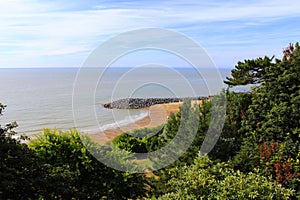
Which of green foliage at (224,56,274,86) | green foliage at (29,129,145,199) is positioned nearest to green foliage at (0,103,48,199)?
green foliage at (29,129,145,199)

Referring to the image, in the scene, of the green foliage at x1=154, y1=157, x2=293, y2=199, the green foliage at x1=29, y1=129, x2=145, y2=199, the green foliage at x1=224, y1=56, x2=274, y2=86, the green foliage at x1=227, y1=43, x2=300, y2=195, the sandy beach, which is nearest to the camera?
the green foliage at x1=154, y1=157, x2=293, y2=199

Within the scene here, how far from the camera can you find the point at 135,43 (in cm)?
686

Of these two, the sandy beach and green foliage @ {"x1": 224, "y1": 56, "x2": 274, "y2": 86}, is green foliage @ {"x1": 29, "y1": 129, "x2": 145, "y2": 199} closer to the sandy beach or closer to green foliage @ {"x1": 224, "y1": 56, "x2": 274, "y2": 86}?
the sandy beach

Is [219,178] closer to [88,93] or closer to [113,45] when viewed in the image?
[113,45]

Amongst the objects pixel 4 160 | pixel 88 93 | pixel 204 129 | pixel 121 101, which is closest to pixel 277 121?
pixel 204 129

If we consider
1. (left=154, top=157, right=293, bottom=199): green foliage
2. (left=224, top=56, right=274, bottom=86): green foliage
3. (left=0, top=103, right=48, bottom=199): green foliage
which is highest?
(left=224, top=56, right=274, bottom=86): green foliage

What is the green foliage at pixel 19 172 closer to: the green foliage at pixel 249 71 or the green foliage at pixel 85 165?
the green foliage at pixel 85 165

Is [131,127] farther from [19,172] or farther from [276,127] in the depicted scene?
[19,172]

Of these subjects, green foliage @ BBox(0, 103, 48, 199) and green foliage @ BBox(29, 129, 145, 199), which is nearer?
green foliage @ BBox(0, 103, 48, 199)

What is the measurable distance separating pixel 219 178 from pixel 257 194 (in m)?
0.82

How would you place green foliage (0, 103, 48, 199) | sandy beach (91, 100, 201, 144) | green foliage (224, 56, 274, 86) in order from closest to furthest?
1. green foliage (0, 103, 48, 199)
2. green foliage (224, 56, 274, 86)
3. sandy beach (91, 100, 201, 144)

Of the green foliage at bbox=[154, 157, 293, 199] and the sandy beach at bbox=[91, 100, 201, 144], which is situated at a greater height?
the sandy beach at bbox=[91, 100, 201, 144]

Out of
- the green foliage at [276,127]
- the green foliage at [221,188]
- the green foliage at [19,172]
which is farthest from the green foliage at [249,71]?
the green foliage at [19,172]

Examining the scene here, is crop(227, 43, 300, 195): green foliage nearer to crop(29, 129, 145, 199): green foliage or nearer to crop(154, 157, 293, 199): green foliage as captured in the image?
crop(154, 157, 293, 199): green foliage
